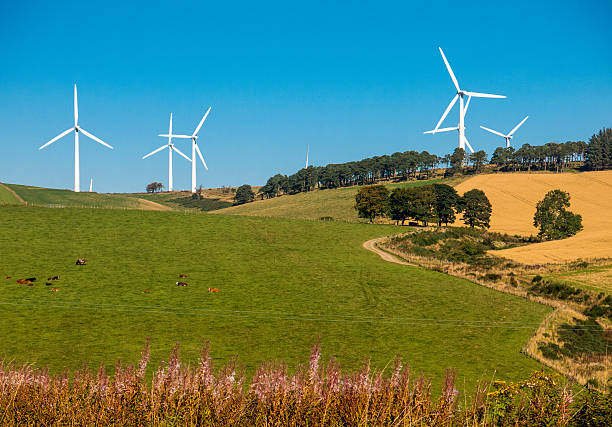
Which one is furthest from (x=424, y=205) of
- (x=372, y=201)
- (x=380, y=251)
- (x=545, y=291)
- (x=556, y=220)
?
(x=545, y=291)

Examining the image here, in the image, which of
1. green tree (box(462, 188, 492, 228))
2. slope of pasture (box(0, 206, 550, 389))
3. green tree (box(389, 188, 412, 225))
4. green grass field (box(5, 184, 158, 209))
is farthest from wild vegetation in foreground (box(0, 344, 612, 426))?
green grass field (box(5, 184, 158, 209))

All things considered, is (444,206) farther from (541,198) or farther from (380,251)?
(541,198)

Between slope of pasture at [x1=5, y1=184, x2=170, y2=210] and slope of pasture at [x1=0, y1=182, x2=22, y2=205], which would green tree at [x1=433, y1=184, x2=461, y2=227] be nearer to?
slope of pasture at [x1=5, y1=184, x2=170, y2=210]

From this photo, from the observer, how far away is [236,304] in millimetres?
48000

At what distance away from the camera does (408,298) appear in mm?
53344

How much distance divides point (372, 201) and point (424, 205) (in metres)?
12.7

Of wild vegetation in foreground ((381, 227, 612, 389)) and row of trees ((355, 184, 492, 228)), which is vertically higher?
row of trees ((355, 184, 492, 228))

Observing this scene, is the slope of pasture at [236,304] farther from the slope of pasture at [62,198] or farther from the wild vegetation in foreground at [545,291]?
the slope of pasture at [62,198]

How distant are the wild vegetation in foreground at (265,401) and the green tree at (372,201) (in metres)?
117

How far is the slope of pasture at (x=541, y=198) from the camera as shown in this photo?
87500 mm

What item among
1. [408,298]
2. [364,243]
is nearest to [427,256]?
[364,243]

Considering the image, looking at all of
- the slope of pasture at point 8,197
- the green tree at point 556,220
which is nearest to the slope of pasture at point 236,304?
the slope of pasture at point 8,197

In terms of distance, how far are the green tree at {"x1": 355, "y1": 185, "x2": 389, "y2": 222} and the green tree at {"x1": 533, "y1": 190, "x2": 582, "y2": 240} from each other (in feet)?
117

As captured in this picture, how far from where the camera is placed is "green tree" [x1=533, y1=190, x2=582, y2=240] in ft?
384
